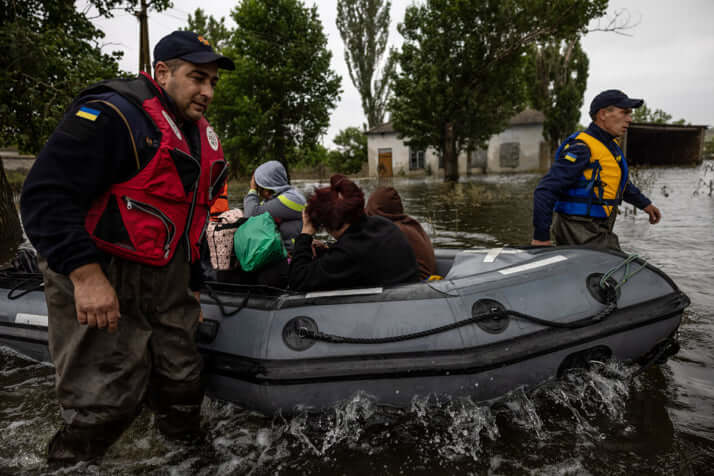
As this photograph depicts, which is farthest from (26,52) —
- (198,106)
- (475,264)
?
(475,264)

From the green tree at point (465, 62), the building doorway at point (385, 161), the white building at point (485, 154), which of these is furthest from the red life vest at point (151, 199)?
the building doorway at point (385, 161)

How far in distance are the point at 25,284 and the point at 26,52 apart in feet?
19.4

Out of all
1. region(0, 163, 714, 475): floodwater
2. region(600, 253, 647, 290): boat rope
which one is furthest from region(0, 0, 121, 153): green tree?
region(600, 253, 647, 290): boat rope

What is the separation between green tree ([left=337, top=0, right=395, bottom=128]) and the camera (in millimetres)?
33344

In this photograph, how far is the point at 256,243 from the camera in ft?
9.25

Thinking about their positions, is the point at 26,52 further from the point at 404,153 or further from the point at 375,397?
the point at 404,153

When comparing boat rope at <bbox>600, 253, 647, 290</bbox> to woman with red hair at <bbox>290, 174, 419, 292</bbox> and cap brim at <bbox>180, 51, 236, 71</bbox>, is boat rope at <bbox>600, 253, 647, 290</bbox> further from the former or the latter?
cap brim at <bbox>180, 51, 236, 71</bbox>

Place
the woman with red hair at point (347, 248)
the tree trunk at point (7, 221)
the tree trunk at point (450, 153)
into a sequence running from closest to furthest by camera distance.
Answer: the woman with red hair at point (347, 248) → the tree trunk at point (7, 221) → the tree trunk at point (450, 153)

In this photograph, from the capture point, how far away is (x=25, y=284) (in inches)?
124

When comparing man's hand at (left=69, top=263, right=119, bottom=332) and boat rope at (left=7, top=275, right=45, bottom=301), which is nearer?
man's hand at (left=69, top=263, right=119, bottom=332)

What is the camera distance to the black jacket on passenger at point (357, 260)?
2.49m

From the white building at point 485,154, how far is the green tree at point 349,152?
1945 millimetres

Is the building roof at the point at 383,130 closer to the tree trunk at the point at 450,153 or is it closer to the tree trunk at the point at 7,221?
the tree trunk at the point at 450,153

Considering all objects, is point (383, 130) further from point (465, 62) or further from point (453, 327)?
point (453, 327)
